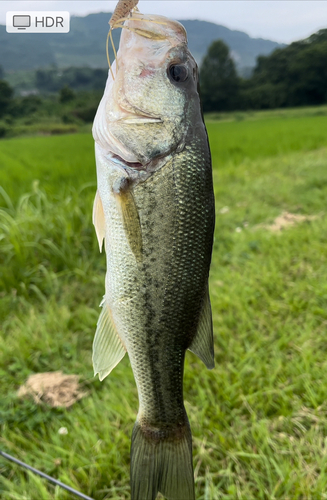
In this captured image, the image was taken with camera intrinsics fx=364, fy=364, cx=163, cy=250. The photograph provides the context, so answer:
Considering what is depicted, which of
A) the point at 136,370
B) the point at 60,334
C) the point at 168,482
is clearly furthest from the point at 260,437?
the point at 60,334

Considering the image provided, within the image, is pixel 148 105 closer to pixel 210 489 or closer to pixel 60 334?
pixel 210 489

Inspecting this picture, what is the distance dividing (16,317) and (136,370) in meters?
2.44

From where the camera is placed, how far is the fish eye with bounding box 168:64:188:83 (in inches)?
43.8

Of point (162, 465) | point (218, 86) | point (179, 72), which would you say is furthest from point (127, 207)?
point (218, 86)

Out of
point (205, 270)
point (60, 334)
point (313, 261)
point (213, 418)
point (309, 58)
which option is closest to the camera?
point (205, 270)

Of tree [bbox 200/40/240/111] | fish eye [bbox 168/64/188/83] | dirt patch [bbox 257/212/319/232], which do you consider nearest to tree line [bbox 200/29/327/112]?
tree [bbox 200/40/240/111]

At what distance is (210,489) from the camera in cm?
182

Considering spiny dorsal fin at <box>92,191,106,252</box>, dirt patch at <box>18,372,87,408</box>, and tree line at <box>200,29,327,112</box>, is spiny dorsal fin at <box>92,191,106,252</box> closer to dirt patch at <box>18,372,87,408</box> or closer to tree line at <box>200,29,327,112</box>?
dirt patch at <box>18,372,87,408</box>

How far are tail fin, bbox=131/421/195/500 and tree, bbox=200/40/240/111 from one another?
83.9ft

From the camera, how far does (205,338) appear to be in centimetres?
116

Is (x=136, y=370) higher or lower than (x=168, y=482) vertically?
higher

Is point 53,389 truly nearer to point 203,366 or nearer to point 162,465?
point 203,366

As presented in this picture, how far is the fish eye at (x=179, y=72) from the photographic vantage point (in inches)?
43.8

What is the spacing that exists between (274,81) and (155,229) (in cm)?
2970
